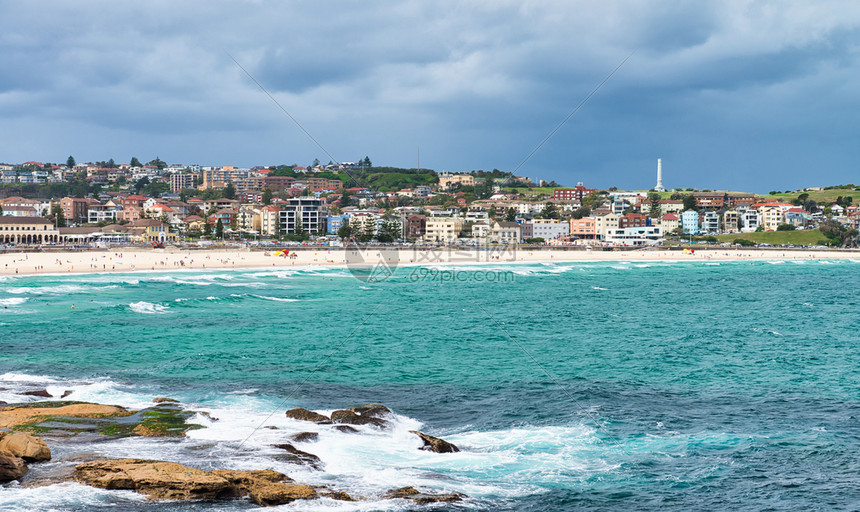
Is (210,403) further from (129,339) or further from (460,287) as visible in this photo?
(460,287)

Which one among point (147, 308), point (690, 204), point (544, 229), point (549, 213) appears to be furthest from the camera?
point (690, 204)

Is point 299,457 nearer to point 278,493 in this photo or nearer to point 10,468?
point 278,493

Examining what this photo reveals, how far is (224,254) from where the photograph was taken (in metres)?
89.5

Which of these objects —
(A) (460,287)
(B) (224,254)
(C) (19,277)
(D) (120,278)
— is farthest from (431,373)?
(B) (224,254)

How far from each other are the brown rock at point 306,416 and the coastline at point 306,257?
53126mm

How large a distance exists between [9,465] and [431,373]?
13.5 metres

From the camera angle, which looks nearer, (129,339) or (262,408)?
(262,408)

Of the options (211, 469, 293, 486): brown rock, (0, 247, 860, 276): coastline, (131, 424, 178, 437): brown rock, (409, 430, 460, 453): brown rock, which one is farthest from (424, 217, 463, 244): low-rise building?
(211, 469, 293, 486): brown rock

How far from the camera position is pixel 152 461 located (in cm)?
1330

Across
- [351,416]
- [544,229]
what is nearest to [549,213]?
[544,229]

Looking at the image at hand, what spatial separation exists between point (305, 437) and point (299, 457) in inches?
51.6

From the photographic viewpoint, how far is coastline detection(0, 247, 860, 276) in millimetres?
70000

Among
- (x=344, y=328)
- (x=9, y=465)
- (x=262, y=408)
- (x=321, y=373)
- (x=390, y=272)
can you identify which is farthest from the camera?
(x=390, y=272)

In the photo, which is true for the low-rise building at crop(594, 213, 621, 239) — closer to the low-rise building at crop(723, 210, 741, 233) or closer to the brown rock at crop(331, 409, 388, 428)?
the low-rise building at crop(723, 210, 741, 233)
